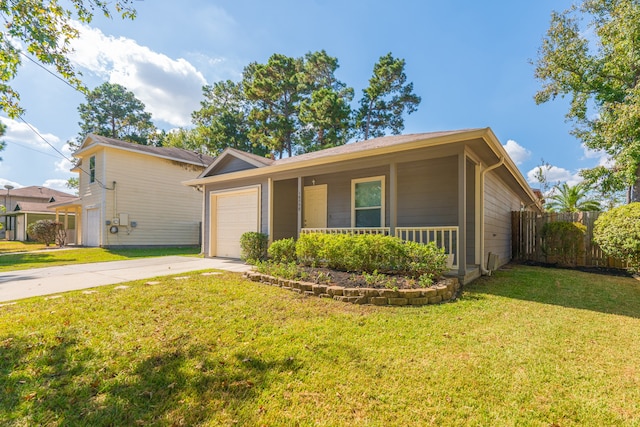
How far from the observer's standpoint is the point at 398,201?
764 centimetres

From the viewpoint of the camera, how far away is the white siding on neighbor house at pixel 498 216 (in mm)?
7229

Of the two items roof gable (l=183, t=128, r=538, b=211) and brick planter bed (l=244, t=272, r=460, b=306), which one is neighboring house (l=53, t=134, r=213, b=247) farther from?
brick planter bed (l=244, t=272, r=460, b=306)

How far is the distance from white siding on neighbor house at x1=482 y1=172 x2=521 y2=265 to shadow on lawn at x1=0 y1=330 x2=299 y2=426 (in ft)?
20.4

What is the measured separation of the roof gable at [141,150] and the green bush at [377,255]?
482 inches

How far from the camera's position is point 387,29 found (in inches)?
517

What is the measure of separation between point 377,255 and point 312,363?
3.20m

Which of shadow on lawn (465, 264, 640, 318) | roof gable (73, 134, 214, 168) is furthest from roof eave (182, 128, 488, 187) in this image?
roof gable (73, 134, 214, 168)

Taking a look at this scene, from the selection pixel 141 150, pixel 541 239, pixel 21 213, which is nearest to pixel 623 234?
pixel 541 239

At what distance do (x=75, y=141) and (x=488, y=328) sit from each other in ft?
128

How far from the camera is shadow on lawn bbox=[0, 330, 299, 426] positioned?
1943 millimetres

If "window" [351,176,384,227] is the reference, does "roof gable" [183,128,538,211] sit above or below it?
above

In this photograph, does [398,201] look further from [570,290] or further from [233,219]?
[233,219]

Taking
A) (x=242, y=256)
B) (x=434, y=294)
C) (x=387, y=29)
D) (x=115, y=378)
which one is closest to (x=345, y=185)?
(x=242, y=256)

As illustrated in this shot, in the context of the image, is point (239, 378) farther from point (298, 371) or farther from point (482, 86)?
point (482, 86)
